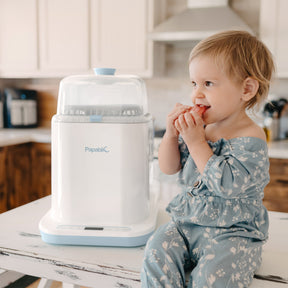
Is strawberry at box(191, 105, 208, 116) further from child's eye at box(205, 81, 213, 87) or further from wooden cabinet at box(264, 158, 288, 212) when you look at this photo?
wooden cabinet at box(264, 158, 288, 212)

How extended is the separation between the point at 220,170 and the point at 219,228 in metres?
0.12

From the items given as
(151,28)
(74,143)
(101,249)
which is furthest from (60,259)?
(151,28)

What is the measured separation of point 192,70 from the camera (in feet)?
2.72

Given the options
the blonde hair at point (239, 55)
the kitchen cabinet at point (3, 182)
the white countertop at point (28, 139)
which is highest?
the blonde hair at point (239, 55)

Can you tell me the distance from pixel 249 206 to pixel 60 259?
405 mm

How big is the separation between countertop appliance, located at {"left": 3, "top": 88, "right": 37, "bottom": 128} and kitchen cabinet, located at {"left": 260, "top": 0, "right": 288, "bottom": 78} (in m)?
1.88

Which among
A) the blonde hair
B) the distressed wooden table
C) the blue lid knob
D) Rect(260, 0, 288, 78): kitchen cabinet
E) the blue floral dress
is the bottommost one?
the distressed wooden table

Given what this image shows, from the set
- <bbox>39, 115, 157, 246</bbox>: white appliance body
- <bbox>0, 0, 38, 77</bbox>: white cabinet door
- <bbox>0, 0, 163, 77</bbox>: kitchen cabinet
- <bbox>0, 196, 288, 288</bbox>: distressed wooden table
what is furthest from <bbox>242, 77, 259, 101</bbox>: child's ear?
<bbox>0, 0, 38, 77</bbox>: white cabinet door

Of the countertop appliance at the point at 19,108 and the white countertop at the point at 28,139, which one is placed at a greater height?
the countertop appliance at the point at 19,108

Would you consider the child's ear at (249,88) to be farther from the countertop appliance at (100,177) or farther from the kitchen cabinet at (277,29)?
the kitchen cabinet at (277,29)

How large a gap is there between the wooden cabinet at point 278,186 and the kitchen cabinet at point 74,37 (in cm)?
104

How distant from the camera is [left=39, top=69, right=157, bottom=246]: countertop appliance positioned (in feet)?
2.76

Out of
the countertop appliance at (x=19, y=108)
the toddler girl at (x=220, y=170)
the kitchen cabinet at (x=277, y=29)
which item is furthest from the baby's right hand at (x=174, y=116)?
the countertop appliance at (x=19, y=108)

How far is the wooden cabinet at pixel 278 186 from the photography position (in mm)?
2066
